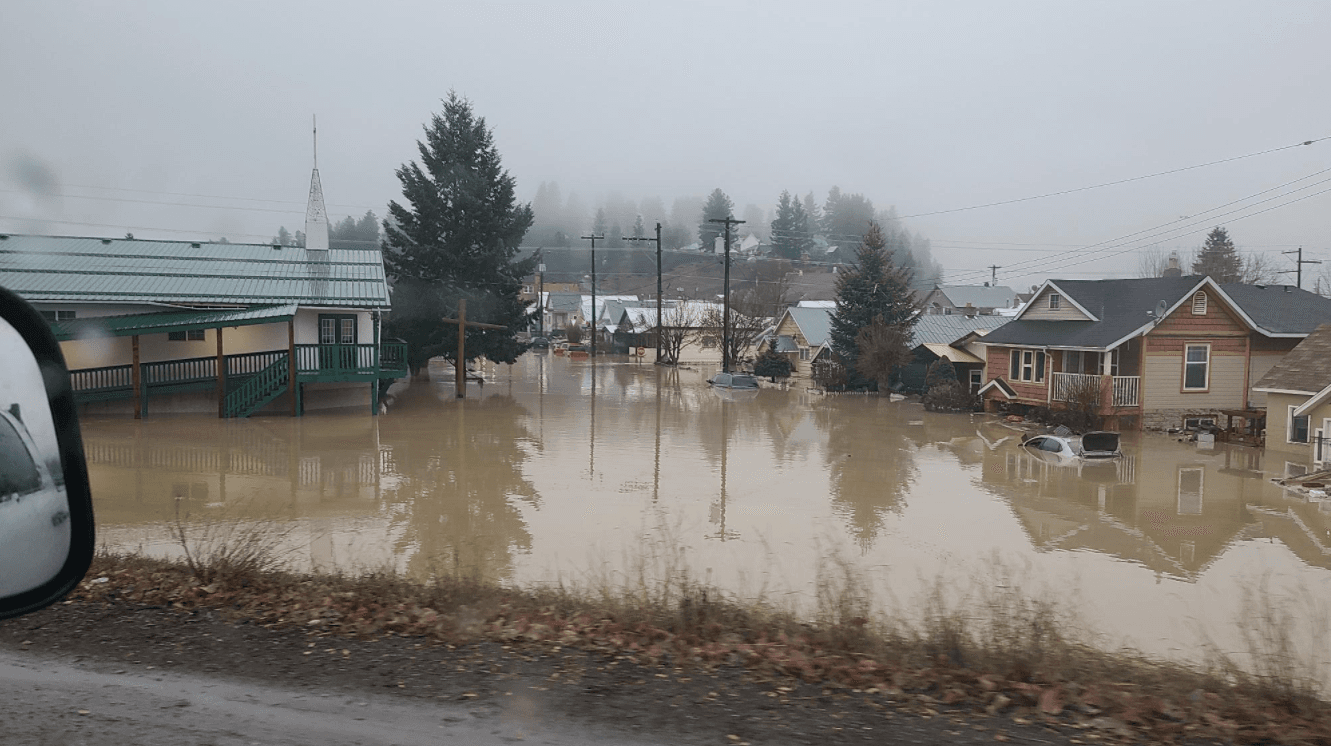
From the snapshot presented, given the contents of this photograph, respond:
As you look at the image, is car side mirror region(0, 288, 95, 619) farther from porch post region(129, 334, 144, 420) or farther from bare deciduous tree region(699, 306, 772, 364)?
bare deciduous tree region(699, 306, 772, 364)

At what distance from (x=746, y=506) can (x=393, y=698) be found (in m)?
14.8

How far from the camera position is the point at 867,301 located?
5309 cm

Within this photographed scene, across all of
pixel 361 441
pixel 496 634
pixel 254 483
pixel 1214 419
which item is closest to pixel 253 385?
pixel 361 441

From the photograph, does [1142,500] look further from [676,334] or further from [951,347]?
[676,334]

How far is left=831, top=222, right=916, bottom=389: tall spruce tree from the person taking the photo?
52.5 meters

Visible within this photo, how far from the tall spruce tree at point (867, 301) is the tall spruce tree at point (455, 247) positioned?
58.3 ft

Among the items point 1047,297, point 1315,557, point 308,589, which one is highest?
point 1047,297

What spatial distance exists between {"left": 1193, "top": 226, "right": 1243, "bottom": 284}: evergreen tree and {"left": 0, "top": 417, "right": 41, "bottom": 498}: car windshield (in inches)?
3755

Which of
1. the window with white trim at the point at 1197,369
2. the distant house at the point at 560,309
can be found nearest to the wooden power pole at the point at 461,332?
the window with white trim at the point at 1197,369

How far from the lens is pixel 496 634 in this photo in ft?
24.7

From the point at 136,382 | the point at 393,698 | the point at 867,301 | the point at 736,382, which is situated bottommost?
the point at 736,382

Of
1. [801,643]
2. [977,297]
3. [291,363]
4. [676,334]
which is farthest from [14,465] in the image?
[977,297]

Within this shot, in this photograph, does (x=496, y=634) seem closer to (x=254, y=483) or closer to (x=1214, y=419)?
(x=254, y=483)

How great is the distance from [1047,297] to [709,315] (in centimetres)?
3454
